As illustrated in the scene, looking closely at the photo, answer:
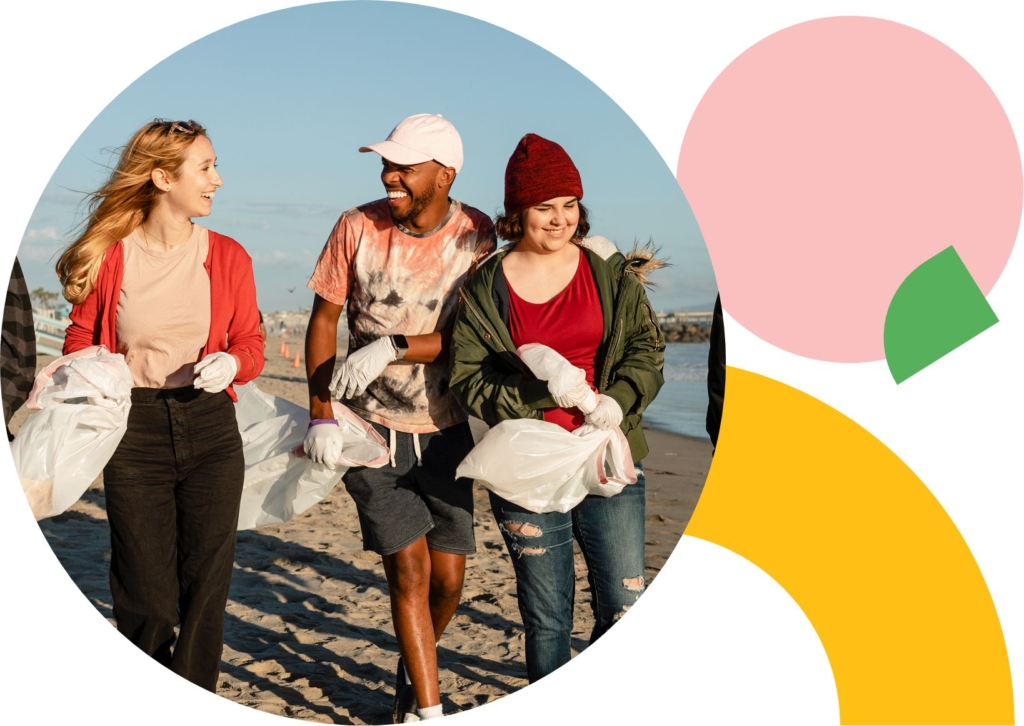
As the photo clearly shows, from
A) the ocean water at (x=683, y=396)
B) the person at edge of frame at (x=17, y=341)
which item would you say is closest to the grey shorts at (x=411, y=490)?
the person at edge of frame at (x=17, y=341)

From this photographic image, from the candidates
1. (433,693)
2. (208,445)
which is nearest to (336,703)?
(433,693)

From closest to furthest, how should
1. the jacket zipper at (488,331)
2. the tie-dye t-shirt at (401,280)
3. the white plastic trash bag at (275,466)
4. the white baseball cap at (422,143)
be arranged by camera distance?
the jacket zipper at (488,331)
the white baseball cap at (422,143)
the tie-dye t-shirt at (401,280)
the white plastic trash bag at (275,466)

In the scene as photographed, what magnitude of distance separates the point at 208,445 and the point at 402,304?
2.74 ft

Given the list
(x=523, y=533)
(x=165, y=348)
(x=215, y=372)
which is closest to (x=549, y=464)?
(x=523, y=533)

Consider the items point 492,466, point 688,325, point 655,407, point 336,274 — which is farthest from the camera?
point 688,325

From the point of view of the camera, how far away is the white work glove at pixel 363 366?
365cm

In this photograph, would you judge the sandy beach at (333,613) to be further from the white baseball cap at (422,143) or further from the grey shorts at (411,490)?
the white baseball cap at (422,143)

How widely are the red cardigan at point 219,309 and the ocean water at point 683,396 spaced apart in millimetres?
6562

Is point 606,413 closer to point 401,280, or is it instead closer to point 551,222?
point 551,222

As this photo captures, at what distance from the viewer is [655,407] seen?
11.9 m

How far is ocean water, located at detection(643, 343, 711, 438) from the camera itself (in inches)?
428

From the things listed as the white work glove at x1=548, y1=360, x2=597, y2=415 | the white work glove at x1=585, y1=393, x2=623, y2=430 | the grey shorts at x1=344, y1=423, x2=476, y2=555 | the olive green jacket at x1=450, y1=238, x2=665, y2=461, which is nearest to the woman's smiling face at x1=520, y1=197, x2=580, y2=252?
the olive green jacket at x1=450, y1=238, x2=665, y2=461

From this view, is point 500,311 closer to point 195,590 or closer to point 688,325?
point 195,590

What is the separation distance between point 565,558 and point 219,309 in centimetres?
147
